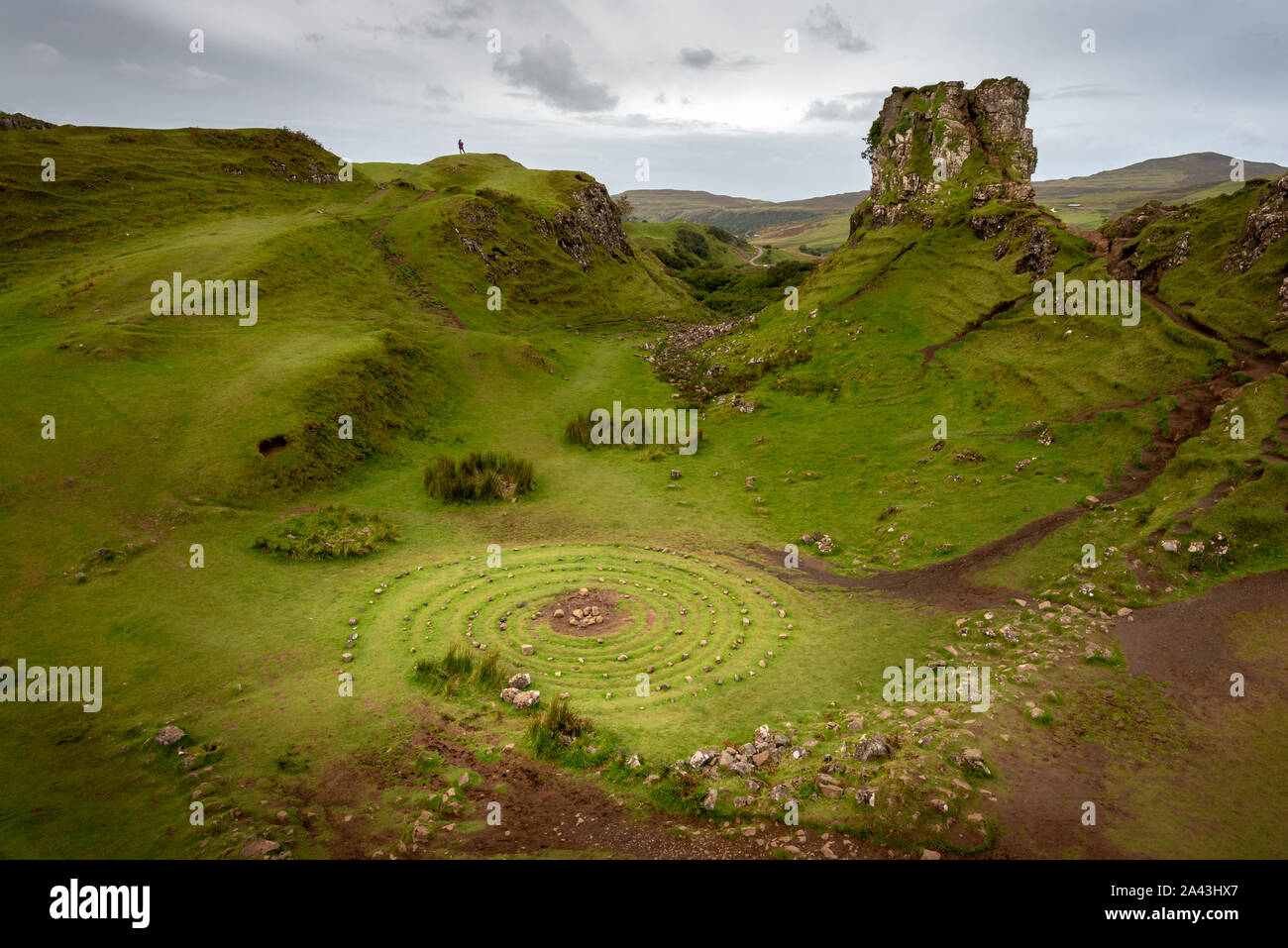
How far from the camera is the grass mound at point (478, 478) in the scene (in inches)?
1423

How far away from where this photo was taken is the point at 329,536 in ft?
96.1

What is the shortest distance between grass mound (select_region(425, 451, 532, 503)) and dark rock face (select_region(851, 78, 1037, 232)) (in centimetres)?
5079

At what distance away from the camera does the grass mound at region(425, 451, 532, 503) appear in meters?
36.2

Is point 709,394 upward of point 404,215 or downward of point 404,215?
downward

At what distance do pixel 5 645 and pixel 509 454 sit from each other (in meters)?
24.3

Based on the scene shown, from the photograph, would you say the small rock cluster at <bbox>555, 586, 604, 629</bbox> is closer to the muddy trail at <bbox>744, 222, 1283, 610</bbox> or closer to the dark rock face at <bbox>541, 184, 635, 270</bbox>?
the muddy trail at <bbox>744, 222, 1283, 610</bbox>

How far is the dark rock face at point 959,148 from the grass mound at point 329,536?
5980 cm

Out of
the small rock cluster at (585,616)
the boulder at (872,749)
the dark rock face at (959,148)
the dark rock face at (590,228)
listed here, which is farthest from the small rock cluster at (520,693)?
the dark rock face at (590,228)

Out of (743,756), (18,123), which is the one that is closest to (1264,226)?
(743,756)

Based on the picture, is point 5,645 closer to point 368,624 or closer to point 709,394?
point 368,624

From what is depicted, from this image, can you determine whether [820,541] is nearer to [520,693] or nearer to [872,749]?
[872,749]

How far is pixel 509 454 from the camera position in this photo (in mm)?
39812

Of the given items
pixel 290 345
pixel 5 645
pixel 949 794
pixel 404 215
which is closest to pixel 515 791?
pixel 949 794

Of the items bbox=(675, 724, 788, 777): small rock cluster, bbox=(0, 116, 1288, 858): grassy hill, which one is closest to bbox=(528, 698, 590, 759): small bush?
bbox=(0, 116, 1288, 858): grassy hill
